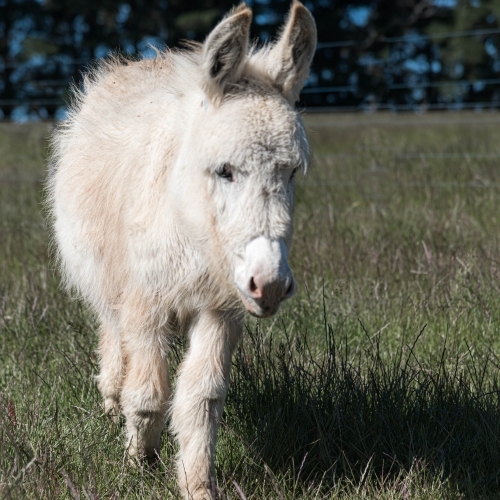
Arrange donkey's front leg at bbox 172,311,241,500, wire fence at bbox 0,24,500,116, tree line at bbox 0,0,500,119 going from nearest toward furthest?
donkey's front leg at bbox 172,311,241,500
wire fence at bbox 0,24,500,116
tree line at bbox 0,0,500,119

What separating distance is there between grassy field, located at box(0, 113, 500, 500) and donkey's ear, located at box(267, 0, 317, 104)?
1.98ft

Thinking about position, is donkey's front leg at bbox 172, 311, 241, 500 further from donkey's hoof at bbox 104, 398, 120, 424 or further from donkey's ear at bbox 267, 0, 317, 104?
donkey's ear at bbox 267, 0, 317, 104

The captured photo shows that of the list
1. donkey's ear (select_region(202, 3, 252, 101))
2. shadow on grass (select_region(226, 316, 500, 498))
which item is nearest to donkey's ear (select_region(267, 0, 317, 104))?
donkey's ear (select_region(202, 3, 252, 101))

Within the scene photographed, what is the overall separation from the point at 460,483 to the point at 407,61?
2619cm

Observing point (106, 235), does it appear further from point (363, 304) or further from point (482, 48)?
point (482, 48)

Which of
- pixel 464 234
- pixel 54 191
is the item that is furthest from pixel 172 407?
pixel 464 234

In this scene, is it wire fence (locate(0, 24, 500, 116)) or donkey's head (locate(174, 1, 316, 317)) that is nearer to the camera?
donkey's head (locate(174, 1, 316, 317))

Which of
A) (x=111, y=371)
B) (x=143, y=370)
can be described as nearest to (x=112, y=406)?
(x=111, y=371)

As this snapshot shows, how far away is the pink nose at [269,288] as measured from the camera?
2480 mm

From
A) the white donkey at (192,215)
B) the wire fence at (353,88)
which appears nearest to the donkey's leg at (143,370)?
the white donkey at (192,215)

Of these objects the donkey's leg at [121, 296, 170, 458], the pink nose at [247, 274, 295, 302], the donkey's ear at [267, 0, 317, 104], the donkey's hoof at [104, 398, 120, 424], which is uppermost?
the donkey's ear at [267, 0, 317, 104]

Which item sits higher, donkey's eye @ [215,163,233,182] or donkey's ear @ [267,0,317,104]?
donkey's ear @ [267,0,317,104]

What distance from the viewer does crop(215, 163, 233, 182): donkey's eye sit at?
269 centimetres

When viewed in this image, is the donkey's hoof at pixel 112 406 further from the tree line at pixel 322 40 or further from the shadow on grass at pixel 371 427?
the tree line at pixel 322 40
